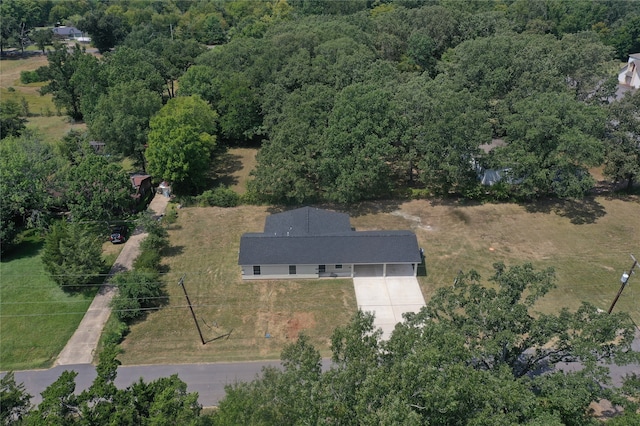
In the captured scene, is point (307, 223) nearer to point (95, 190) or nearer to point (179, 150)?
point (179, 150)

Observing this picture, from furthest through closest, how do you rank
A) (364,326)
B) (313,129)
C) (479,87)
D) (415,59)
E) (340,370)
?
(415,59)
(479,87)
(313,129)
(364,326)
(340,370)

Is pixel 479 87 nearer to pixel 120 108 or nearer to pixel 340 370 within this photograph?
pixel 120 108

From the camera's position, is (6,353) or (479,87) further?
(479,87)

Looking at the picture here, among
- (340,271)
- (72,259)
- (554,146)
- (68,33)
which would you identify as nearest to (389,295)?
(340,271)

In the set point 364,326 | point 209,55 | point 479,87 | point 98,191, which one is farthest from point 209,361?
point 209,55

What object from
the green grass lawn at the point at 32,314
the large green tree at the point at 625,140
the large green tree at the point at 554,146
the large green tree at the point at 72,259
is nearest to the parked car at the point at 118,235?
the large green tree at the point at 72,259
